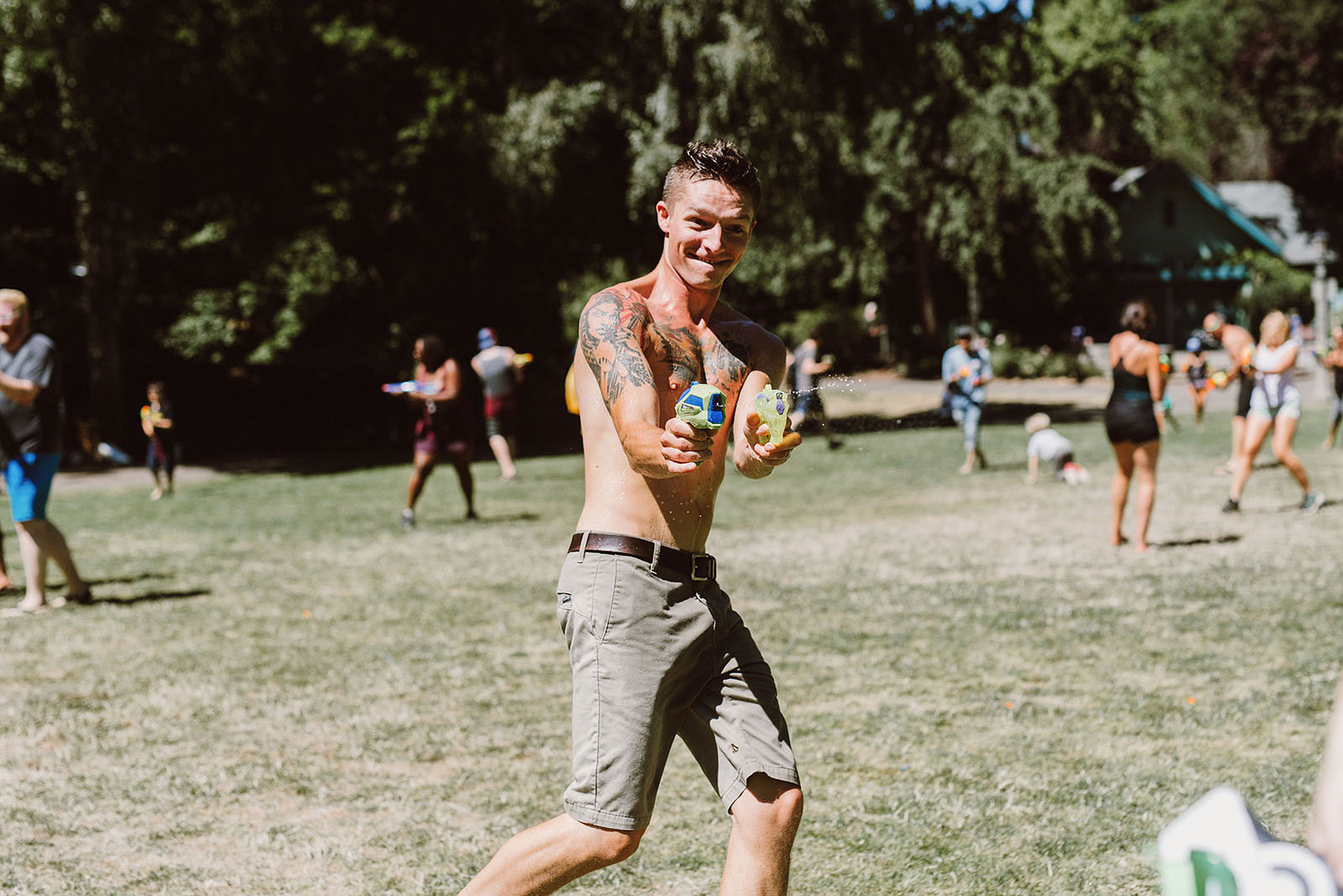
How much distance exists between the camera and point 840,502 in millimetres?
14430

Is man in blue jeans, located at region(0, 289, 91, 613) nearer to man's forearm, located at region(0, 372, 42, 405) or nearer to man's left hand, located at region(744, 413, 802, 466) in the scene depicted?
man's forearm, located at region(0, 372, 42, 405)

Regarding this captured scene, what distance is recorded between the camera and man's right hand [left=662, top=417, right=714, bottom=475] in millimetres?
2699

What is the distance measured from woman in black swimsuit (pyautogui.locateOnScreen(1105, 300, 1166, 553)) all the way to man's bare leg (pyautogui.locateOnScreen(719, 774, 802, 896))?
24.6 feet

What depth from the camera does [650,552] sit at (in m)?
3.07

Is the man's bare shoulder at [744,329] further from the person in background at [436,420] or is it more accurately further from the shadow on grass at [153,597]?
the person in background at [436,420]

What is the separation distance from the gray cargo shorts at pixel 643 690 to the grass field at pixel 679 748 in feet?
4.34

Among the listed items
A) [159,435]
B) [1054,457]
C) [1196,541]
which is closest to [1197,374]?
[1054,457]

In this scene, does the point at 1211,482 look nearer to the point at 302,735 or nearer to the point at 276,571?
the point at 276,571

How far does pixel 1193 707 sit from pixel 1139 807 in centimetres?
146

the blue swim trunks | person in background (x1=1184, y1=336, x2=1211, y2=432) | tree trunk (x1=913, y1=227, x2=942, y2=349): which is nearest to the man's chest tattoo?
the blue swim trunks

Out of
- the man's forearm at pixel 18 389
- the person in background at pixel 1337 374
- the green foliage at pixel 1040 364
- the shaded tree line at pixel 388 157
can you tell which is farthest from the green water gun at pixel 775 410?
the green foliage at pixel 1040 364

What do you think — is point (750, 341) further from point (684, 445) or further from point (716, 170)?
point (684, 445)

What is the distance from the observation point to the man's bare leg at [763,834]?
3.04 meters

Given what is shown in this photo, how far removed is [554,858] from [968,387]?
49.8ft
